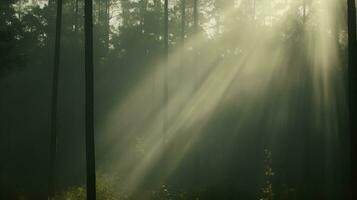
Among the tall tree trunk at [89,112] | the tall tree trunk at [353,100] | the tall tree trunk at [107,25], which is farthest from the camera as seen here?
the tall tree trunk at [107,25]

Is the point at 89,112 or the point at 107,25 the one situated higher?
the point at 107,25

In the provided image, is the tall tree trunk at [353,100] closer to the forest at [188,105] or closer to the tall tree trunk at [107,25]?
the forest at [188,105]

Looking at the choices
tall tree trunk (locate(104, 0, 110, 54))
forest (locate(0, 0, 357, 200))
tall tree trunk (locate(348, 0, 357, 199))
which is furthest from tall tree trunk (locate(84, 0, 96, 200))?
tall tree trunk (locate(104, 0, 110, 54))

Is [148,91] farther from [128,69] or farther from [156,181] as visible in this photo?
[156,181]

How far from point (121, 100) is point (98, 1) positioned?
56.4 feet

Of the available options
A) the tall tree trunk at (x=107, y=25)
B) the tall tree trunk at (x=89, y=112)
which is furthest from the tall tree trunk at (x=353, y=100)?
the tall tree trunk at (x=107, y=25)

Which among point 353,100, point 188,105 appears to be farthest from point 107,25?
point 353,100

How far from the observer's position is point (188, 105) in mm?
37156

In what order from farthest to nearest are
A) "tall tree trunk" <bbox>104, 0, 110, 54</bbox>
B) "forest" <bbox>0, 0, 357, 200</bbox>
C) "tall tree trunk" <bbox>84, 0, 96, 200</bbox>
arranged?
"tall tree trunk" <bbox>104, 0, 110, 54</bbox> < "forest" <bbox>0, 0, 357, 200</bbox> < "tall tree trunk" <bbox>84, 0, 96, 200</bbox>

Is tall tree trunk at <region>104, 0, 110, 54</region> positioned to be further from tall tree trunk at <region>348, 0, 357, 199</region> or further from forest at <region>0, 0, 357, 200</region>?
tall tree trunk at <region>348, 0, 357, 199</region>

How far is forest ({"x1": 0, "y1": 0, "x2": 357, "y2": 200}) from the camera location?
24734mm

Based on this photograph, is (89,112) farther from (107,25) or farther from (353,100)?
(107,25)

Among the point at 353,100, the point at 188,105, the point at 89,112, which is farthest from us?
the point at 188,105

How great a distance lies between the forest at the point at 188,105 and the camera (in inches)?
974
